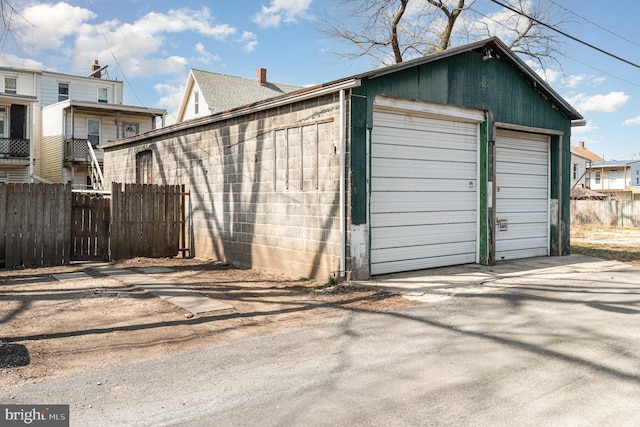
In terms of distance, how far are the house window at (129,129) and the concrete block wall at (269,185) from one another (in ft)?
49.7

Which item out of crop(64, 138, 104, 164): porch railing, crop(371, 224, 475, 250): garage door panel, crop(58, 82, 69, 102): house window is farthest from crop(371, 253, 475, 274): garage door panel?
crop(58, 82, 69, 102): house window

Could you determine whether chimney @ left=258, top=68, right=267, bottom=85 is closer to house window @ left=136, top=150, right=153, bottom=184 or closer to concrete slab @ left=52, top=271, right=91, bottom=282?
house window @ left=136, top=150, right=153, bottom=184

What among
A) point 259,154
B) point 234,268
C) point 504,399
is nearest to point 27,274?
point 234,268

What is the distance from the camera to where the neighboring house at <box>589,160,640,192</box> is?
55188 mm

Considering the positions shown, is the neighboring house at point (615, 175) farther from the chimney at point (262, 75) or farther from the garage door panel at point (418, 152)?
the garage door panel at point (418, 152)

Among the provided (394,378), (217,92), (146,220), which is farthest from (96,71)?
(394,378)

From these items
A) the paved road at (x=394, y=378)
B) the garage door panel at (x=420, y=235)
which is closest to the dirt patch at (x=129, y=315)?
the paved road at (x=394, y=378)

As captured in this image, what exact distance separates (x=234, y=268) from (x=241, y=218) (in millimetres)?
1118

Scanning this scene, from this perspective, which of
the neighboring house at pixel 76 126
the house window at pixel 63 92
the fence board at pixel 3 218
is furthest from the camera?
the house window at pixel 63 92

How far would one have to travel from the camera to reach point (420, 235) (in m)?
10.2

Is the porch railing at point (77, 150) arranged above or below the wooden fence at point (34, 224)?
above

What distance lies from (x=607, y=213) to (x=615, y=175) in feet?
92.0

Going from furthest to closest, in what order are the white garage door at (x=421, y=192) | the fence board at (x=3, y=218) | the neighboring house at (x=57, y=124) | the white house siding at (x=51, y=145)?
the white house siding at (x=51, y=145) → the neighboring house at (x=57, y=124) → the fence board at (x=3, y=218) → the white garage door at (x=421, y=192)

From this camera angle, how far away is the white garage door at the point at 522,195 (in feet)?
39.3
